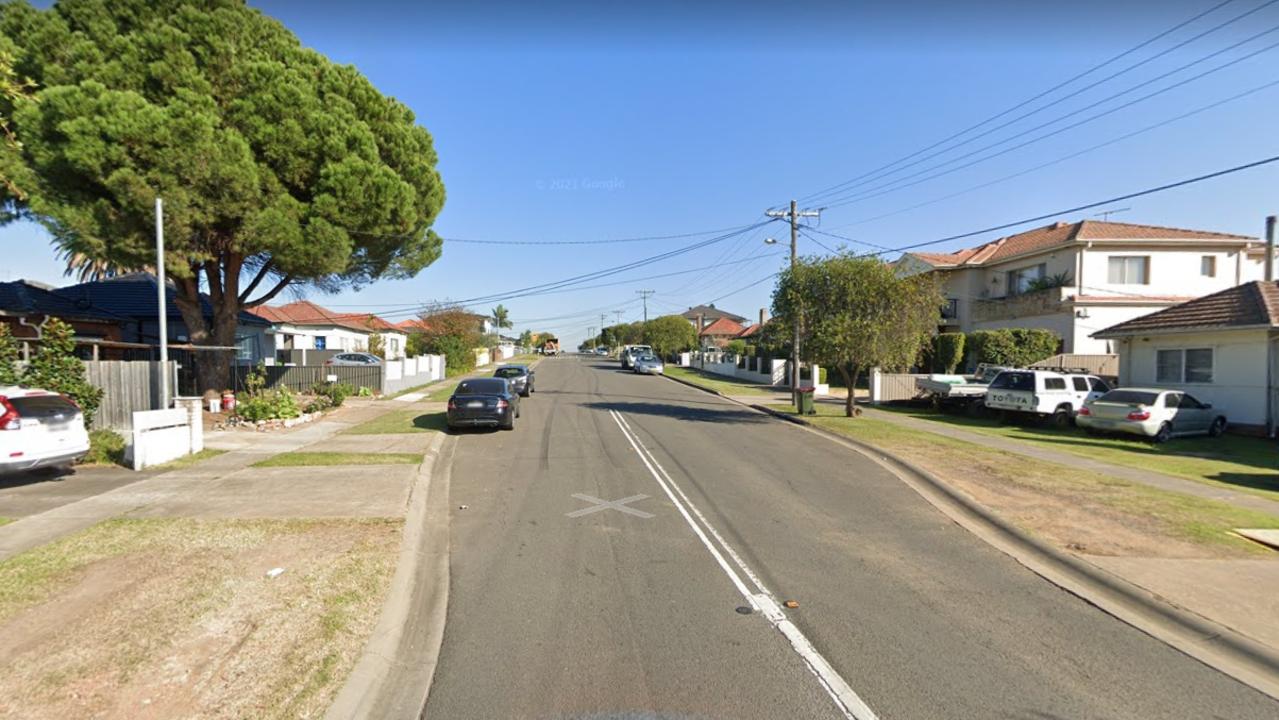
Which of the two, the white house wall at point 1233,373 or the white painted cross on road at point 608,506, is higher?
the white house wall at point 1233,373

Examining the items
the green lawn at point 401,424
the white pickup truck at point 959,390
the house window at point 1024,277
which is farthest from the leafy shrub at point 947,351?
the green lawn at point 401,424

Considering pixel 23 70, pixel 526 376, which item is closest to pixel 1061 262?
pixel 526 376

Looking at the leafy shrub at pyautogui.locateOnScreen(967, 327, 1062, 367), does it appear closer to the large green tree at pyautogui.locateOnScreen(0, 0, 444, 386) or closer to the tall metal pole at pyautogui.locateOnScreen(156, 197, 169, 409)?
the large green tree at pyautogui.locateOnScreen(0, 0, 444, 386)

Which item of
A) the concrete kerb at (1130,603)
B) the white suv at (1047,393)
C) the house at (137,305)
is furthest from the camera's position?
the house at (137,305)

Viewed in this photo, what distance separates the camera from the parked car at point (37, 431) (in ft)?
28.9

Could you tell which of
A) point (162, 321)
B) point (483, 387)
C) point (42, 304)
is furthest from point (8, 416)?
point (42, 304)

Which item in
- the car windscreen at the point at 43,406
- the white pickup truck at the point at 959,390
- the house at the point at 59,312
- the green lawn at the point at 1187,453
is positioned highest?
the house at the point at 59,312

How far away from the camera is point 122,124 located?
14.0 m

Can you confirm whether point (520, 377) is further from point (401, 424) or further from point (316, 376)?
point (401, 424)

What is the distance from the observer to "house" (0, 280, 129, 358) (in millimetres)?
18297

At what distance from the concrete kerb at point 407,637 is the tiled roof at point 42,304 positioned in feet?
62.1

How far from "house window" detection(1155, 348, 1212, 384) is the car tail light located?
27957mm

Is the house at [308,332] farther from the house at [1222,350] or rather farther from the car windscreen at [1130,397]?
the house at [1222,350]

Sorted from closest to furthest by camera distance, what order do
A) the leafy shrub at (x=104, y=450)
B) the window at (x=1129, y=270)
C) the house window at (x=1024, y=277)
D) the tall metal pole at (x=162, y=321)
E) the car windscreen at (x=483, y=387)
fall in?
the leafy shrub at (x=104, y=450)
the tall metal pole at (x=162, y=321)
the car windscreen at (x=483, y=387)
the window at (x=1129, y=270)
the house window at (x=1024, y=277)
